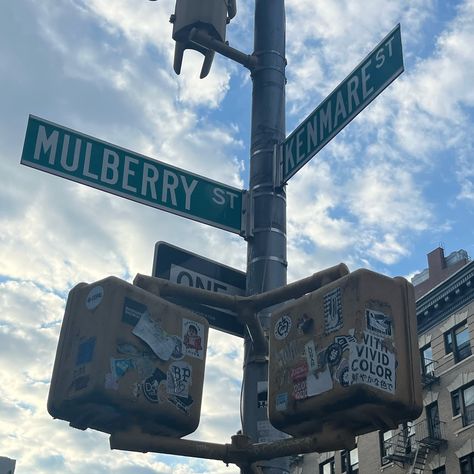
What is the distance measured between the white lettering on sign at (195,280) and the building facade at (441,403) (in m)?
28.5

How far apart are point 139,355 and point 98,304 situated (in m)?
0.32

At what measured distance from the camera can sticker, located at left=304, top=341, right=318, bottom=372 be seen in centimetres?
341

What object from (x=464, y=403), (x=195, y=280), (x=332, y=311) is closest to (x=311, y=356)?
(x=332, y=311)

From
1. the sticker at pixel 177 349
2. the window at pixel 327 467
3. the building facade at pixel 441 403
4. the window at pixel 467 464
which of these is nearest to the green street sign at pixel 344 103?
the sticker at pixel 177 349

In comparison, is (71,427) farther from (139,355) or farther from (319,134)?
(319,134)

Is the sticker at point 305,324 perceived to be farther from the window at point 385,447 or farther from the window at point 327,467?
the window at point 327,467

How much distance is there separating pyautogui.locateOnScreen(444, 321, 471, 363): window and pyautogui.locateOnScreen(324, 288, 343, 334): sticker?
32153 millimetres

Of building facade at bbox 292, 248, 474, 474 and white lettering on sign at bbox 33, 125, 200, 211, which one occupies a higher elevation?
building facade at bbox 292, 248, 474, 474

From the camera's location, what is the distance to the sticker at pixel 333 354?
3.28 metres

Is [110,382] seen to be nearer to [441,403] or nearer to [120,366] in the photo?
[120,366]

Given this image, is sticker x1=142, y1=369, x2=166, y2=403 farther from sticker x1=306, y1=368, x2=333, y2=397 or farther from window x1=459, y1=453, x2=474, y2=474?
window x1=459, y1=453, x2=474, y2=474

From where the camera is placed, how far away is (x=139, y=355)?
3617 mm

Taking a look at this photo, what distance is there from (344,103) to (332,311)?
2352 mm

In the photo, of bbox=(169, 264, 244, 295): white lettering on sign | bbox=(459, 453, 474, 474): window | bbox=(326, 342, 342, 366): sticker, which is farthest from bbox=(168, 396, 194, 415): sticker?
bbox=(459, 453, 474, 474): window
